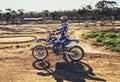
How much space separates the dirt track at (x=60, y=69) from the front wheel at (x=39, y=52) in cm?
26

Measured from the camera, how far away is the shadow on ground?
9.83 meters

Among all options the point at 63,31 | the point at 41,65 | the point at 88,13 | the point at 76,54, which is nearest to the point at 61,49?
the point at 76,54

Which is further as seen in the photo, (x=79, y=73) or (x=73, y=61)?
(x=73, y=61)

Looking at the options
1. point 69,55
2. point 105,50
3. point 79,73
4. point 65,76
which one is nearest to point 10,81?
point 65,76

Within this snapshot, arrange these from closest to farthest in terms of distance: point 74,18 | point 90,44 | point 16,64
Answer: point 16,64
point 90,44
point 74,18

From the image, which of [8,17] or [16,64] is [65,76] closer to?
[16,64]

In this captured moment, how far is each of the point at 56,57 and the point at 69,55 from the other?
101 centimetres

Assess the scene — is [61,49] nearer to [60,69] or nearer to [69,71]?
[60,69]

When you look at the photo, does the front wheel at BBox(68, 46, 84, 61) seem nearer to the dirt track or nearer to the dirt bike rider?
the dirt track

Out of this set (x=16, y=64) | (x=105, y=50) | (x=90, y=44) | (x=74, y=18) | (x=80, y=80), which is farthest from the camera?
(x=74, y=18)

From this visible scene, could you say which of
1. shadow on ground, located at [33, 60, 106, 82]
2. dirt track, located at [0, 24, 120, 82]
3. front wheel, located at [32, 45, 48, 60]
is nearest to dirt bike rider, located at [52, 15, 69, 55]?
front wheel, located at [32, 45, 48, 60]

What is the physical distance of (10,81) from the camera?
31.4 ft

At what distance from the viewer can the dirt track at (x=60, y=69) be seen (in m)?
9.80

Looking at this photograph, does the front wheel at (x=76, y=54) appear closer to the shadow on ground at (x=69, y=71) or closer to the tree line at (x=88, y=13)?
the shadow on ground at (x=69, y=71)
